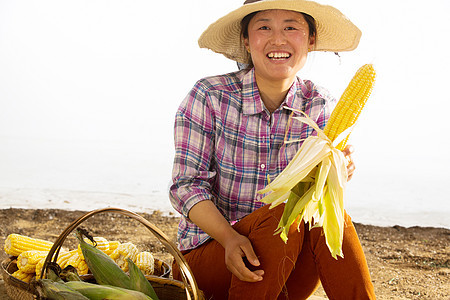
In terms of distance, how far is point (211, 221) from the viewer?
1.97m

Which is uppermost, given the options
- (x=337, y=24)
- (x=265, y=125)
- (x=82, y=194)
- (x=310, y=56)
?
(x=337, y=24)

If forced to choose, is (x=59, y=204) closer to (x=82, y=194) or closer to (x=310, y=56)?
(x=82, y=194)

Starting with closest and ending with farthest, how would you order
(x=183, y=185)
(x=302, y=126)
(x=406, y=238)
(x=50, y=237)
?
(x=183, y=185), (x=302, y=126), (x=50, y=237), (x=406, y=238)

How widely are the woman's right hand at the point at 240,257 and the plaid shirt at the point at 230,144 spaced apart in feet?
1.13

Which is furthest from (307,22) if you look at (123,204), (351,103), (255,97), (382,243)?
(123,204)

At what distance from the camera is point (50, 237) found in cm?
388

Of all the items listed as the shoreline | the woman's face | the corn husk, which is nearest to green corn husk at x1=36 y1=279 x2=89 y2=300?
the corn husk

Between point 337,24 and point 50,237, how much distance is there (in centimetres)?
273

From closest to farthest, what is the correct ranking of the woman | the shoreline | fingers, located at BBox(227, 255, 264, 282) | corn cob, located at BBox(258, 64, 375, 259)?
corn cob, located at BBox(258, 64, 375, 259), fingers, located at BBox(227, 255, 264, 282), the woman, the shoreline

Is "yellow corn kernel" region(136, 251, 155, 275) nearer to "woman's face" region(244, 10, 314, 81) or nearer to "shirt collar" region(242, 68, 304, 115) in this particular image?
"shirt collar" region(242, 68, 304, 115)

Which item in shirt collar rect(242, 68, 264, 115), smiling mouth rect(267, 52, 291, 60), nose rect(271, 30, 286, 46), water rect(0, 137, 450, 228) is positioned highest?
nose rect(271, 30, 286, 46)

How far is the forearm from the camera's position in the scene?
1.90 meters

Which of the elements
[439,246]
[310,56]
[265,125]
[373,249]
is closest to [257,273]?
[265,125]

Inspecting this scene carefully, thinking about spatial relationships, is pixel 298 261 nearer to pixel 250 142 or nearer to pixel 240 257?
pixel 240 257
